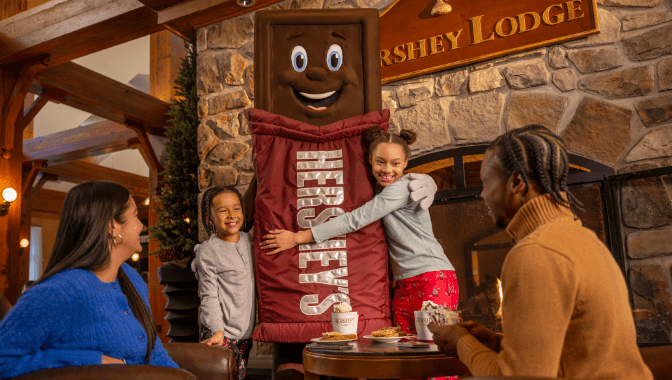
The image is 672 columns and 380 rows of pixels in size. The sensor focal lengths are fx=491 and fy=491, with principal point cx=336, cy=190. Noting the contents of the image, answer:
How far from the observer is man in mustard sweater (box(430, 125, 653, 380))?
3.13 ft

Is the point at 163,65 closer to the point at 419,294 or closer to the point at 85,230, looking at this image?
the point at 419,294

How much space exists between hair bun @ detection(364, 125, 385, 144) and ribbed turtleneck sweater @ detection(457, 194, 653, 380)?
4.70 ft

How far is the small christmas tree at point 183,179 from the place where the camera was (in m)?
3.91

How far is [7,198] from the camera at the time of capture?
215 inches

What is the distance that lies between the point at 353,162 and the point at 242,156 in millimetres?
1606

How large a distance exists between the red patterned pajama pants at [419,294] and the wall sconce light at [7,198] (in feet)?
16.5

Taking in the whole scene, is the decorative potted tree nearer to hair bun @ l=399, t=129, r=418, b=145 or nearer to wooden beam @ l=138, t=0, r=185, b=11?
wooden beam @ l=138, t=0, r=185, b=11

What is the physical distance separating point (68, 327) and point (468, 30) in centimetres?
290

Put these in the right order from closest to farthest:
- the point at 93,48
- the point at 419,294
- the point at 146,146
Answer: the point at 419,294 → the point at 93,48 → the point at 146,146

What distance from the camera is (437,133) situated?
10.9 ft

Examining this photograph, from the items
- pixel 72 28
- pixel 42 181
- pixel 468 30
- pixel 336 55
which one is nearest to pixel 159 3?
pixel 72 28

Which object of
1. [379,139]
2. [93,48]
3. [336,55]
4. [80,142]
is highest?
[93,48]

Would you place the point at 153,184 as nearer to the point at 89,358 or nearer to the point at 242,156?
the point at 242,156

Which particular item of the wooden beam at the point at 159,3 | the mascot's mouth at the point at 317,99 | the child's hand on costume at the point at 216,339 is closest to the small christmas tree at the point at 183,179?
the wooden beam at the point at 159,3
